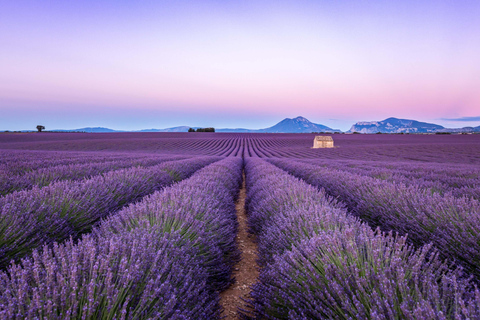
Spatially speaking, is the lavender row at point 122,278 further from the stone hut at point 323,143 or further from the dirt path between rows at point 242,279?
the stone hut at point 323,143

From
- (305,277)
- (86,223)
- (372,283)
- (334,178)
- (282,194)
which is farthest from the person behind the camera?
(334,178)

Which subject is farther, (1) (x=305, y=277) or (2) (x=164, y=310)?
(1) (x=305, y=277)

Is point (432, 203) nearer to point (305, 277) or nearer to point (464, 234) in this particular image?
point (464, 234)

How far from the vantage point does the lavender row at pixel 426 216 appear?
1876mm

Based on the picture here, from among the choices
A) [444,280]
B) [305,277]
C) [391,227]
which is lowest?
[391,227]

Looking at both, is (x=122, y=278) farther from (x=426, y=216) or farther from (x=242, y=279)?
(x=426, y=216)

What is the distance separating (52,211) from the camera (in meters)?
2.32

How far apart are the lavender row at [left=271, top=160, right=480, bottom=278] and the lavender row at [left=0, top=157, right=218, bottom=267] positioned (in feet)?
11.2

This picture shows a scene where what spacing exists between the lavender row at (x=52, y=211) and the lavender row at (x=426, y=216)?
3.42 meters

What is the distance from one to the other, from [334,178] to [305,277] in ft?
12.5

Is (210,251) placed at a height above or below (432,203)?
below

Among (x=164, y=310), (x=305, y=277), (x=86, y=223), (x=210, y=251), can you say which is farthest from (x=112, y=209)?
(x=305, y=277)

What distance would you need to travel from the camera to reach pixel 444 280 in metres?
1.07

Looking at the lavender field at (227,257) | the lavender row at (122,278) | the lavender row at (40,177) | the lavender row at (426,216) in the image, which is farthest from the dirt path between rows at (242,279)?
the lavender row at (40,177)
